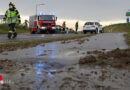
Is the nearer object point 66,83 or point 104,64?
point 66,83

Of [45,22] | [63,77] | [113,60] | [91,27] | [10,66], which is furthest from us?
[91,27]

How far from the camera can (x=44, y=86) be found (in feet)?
14.2

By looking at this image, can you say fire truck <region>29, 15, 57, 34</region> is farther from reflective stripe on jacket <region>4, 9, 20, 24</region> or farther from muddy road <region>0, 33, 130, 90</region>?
muddy road <region>0, 33, 130, 90</region>

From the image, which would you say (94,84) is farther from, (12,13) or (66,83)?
(12,13)

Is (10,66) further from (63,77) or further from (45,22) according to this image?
(45,22)

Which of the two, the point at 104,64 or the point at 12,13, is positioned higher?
the point at 12,13

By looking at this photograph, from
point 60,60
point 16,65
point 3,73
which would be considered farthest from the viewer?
point 60,60

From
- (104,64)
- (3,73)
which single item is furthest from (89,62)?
(3,73)

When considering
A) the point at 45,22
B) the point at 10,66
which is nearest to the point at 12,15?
the point at 10,66

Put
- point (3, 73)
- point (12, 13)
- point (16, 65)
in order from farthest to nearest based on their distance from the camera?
point (12, 13), point (16, 65), point (3, 73)

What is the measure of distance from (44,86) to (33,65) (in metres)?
1.81

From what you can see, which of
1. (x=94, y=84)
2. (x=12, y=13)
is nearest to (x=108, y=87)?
(x=94, y=84)

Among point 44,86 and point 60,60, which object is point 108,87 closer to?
point 44,86

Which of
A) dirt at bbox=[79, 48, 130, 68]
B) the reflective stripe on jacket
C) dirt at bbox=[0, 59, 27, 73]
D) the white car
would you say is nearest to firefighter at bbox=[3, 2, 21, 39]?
the reflective stripe on jacket
